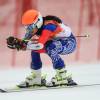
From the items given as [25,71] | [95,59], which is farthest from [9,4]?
[95,59]

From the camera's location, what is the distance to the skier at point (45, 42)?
10.5ft

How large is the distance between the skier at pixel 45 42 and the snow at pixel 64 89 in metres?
0.15

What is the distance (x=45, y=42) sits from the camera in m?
3.24

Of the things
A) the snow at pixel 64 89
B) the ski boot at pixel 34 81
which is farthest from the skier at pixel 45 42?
the snow at pixel 64 89

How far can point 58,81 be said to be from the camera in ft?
10.9

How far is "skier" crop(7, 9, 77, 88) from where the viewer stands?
3.21 meters

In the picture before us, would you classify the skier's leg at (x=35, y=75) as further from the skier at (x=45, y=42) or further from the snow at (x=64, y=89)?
the snow at (x=64, y=89)

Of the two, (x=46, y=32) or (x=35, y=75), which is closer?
(x=46, y=32)

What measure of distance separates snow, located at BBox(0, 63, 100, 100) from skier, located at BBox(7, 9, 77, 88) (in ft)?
0.49

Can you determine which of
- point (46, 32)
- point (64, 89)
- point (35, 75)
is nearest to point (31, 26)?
point (46, 32)

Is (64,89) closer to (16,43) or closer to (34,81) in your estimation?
(34,81)

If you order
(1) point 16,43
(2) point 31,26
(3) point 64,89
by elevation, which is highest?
(2) point 31,26

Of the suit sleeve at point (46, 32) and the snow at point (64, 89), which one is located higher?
the suit sleeve at point (46, 32)

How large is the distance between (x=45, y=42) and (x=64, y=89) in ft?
1.00
